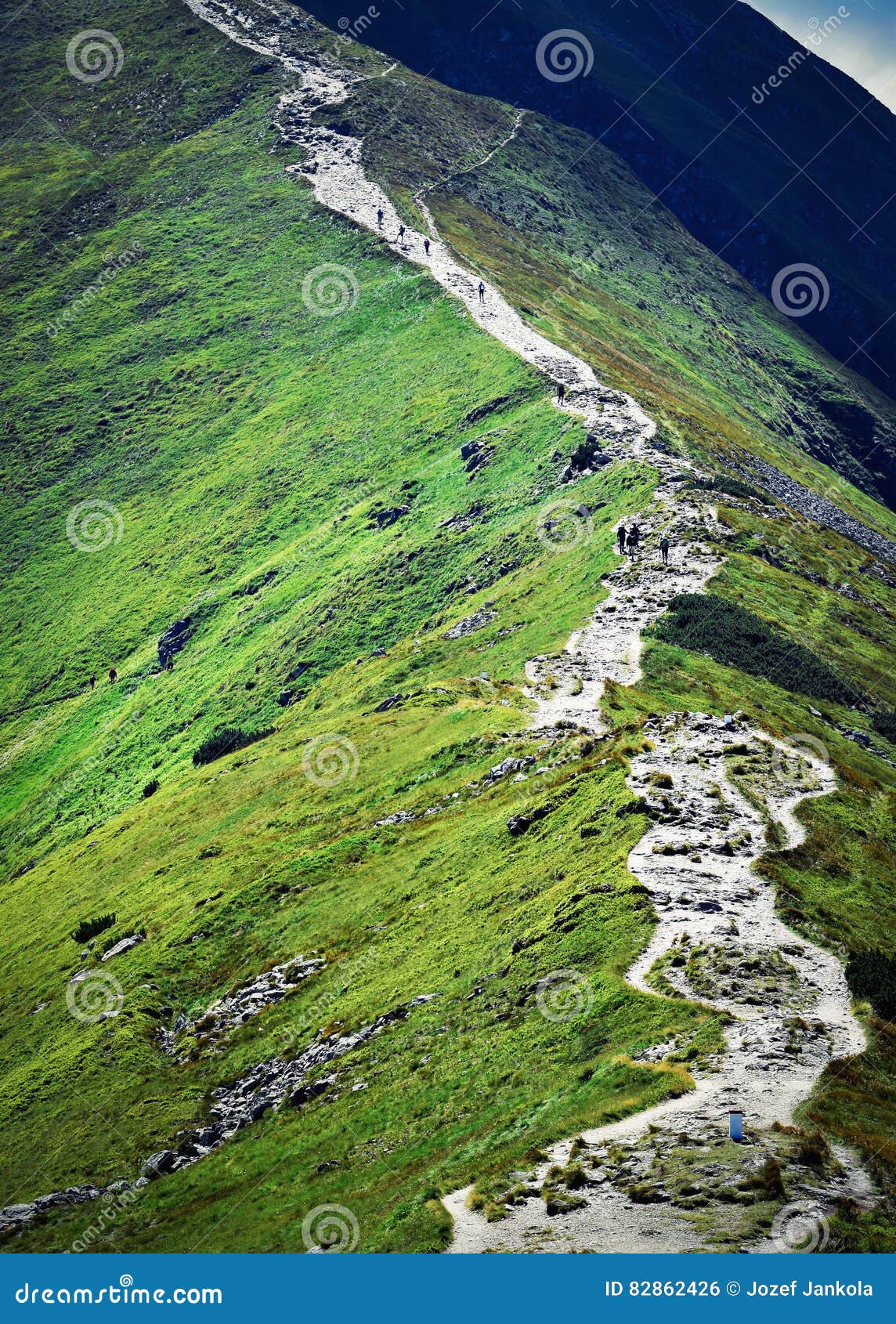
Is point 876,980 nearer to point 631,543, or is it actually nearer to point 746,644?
point 746,644

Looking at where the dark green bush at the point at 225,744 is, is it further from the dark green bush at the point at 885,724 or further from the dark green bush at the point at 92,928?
the dark green bush at the point at 885,724

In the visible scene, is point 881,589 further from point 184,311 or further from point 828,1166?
point 184,311

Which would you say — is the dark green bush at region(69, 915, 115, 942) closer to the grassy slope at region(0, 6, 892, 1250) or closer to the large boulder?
the grassy slope at region(0, 6, 892, 1250)

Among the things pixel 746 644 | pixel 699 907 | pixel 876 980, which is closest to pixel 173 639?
pixel 746 644

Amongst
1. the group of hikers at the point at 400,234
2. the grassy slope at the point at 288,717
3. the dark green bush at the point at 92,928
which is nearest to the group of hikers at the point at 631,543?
the grassy slope at the point at 288,717

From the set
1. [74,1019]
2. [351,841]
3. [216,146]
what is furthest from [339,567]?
[216,146]
